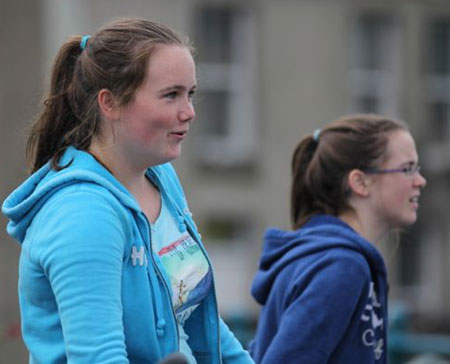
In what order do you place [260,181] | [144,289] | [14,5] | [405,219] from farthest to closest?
[260,181]
[14,5]
[405,219]
[144,289]

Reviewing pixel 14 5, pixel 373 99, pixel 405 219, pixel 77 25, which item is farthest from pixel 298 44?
pixel 405 219

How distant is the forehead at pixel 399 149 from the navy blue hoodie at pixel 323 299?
295 millimetres

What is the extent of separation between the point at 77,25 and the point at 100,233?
42.3 ft

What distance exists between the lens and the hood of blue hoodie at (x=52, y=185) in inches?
87.6

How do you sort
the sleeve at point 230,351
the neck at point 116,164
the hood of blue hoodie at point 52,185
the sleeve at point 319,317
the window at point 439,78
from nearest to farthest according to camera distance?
1. the hood of blue hoodie at point 52,185
2. the neck at point 116,164
3. the sleeve at point 230,351
4. the sleeve at point 319,317
5. the window at point 439,78

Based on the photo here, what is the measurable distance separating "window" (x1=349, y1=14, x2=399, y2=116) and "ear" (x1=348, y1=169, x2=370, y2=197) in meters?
13.7

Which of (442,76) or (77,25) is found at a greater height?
(77,25)

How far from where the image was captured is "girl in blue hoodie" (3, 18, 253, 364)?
211 centimetres

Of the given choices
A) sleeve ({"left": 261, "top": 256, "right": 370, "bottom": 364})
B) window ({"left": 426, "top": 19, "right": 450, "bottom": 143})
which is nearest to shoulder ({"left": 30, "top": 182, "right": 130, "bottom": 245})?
sleeve ({"left": 261, "top": 256, "right": 370, "bottom": 364})

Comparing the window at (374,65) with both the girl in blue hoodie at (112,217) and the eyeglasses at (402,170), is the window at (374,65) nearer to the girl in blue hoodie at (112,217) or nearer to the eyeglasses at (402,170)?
the eyeglasses at (402,170)

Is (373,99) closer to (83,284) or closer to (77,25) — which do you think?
(77,25)

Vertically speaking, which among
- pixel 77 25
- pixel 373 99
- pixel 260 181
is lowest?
pixel 260 181

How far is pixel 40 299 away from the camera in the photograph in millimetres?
2213

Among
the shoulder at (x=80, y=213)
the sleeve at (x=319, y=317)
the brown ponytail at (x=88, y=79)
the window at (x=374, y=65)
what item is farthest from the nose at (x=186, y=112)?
the window at (x=374, y=65)
